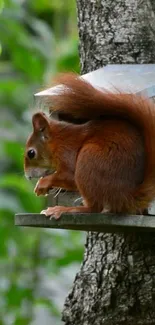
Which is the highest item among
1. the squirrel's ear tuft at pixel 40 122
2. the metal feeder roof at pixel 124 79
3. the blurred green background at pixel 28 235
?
the metal feeder roof at pixel 124 79

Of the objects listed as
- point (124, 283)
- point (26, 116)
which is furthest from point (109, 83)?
point (26, 116)

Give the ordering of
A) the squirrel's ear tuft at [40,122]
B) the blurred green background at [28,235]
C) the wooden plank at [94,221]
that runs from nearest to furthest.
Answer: the wooden plank at [94,221], the squirrel's ear tuft at [40,122], the blurred green background at [28,235]

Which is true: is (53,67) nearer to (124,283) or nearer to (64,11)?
(64,11)

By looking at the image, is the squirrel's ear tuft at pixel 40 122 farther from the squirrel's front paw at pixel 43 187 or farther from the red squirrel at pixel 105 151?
the squirrel's front paw at pixel 43 187

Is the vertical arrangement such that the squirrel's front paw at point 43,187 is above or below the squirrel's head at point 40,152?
below

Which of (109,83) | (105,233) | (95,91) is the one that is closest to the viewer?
(95,91)

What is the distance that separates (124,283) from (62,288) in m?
2.03

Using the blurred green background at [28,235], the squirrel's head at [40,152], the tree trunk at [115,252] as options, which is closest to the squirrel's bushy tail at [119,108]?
the squirrel's head at [40,152]

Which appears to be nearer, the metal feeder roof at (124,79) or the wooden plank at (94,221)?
the wooden plank at (94,221)

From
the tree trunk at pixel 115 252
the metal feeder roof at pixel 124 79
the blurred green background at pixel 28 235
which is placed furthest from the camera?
the blurred green background at pixel 28 235

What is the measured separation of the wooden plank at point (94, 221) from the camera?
356 cm

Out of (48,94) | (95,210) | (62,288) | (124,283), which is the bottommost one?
(62,288)

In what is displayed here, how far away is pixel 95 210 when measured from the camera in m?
3.66

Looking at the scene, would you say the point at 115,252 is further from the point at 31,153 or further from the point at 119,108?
the point at 119,108
